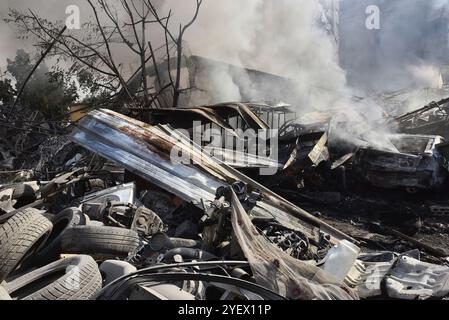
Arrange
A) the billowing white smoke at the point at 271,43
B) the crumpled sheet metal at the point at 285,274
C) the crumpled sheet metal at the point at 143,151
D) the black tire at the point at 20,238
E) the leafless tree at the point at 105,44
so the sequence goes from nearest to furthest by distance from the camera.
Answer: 1. the crumpled sheet metal at the point at 285,274
2. the black tire at the point at 20,238
3. the crumpled sheet metal at the point at 143,151
4. the leafless tree at the point at 105,44
5. the billowing white smoke at the point at 271,43

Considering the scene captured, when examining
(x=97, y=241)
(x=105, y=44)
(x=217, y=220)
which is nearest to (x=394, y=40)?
(x=105, y=44)

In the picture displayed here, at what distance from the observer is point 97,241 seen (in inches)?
151

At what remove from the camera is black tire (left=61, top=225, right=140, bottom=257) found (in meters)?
3.82

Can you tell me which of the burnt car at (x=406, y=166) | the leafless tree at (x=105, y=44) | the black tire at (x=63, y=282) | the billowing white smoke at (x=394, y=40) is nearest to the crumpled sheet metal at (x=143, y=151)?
the black tire at (x=63, y=282)

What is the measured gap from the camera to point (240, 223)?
3611 mm

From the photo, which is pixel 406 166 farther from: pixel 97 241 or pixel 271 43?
pixel 271 43

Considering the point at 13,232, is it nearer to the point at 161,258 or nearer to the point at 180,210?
the point at 161,258

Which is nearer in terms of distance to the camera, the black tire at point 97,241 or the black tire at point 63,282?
the black tire at point 63,282

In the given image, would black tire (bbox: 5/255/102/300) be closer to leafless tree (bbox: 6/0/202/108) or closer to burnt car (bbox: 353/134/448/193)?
burnt car (bbox: 353/134/448/193)

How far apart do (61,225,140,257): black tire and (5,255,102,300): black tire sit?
443 millimetres

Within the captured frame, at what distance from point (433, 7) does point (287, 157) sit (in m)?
30.9

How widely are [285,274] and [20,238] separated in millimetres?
2075

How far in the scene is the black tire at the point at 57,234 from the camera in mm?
3879

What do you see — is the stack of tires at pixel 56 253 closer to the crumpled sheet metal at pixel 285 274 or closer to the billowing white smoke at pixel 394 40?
the crumpled sheet metal at pixel 285 274
